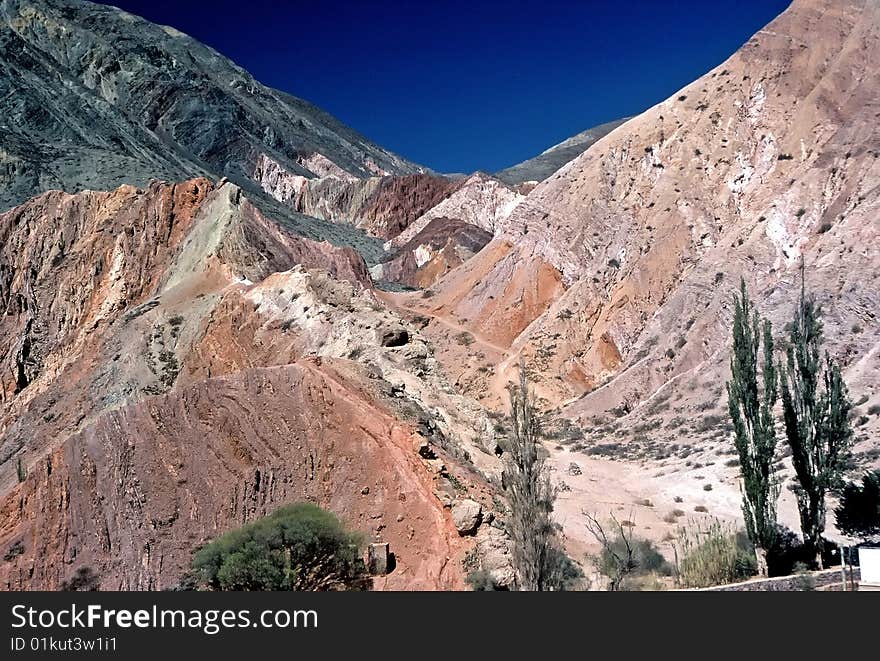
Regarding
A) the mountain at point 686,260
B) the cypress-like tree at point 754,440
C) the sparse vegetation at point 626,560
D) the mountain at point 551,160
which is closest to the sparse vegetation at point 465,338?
the mountain at point 686,260

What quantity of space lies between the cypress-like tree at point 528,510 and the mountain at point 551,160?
11063cm

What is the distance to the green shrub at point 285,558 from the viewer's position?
1436 centimetres

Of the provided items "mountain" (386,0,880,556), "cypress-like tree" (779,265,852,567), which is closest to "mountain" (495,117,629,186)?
"mountain" (386,0,880,556)

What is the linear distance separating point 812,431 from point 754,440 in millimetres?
1566

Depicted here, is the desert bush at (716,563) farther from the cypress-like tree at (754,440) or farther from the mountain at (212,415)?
the mountain at (212,415)

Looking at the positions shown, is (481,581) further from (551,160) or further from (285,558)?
(551,160)

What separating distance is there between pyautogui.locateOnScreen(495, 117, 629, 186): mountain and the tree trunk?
350 feet

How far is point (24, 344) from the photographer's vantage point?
41375mm

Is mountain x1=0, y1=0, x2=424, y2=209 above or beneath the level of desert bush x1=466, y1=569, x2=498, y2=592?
above

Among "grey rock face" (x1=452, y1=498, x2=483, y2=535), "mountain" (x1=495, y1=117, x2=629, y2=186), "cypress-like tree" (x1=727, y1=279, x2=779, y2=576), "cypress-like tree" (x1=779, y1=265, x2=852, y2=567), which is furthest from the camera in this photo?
"mountain" (x1=495, y1=117, x2=629, y2=186)

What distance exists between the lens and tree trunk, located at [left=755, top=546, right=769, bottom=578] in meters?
18.3

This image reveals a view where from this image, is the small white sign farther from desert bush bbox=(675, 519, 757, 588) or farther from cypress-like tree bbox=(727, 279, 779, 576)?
cypress-like tree bbox=(727, 279, 779, 576)

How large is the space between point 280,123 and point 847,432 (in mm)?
138326

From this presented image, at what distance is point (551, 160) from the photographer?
162250 mm
